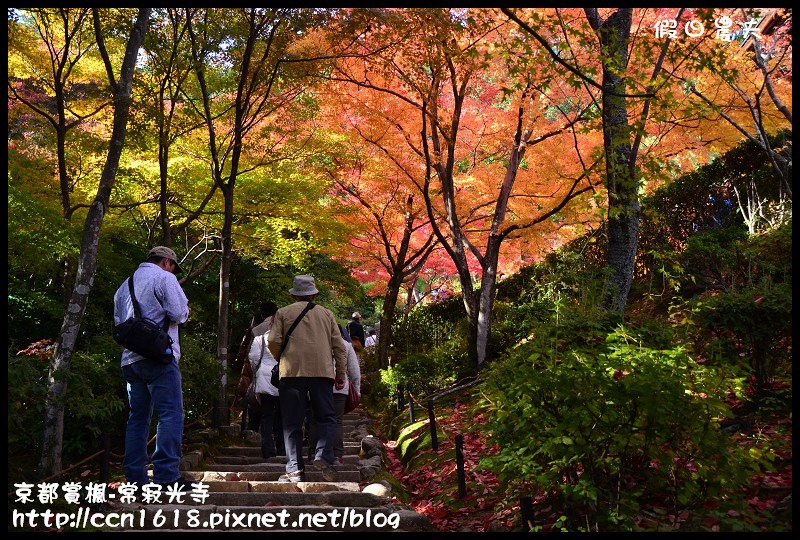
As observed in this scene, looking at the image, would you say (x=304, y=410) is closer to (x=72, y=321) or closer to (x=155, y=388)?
(x=155, y=388)

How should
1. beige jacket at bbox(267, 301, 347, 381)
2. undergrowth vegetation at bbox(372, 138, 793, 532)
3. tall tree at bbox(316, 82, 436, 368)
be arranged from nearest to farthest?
1. undergrowth vegetation at bbox(372, 138, 793, 532)
2. beige jacket at bbox(267, 301, 347, 381)
3. tall tree at bbox(316, 82, 436, 368)

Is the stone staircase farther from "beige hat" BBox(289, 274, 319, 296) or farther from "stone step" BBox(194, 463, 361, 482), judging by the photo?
"beige hat" BBox(289, 274, 319, 296)

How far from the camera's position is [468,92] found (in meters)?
13.2

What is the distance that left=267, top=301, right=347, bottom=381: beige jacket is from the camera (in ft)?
20.0

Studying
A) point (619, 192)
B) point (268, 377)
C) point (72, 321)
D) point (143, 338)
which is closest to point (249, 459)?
point (268, 377)

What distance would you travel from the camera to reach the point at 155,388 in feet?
17.3

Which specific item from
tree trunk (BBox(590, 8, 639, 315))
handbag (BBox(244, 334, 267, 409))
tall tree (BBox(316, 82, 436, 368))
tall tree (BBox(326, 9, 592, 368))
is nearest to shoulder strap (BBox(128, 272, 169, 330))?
handbag (BBox(244, 334, 267, 409))

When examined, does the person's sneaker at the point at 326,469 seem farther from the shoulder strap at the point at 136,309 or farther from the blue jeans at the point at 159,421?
the shoulder strap at the point at 136,309

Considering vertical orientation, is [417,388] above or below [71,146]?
below

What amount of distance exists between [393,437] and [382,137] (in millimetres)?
7031

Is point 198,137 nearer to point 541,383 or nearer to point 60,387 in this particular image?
point 60,387

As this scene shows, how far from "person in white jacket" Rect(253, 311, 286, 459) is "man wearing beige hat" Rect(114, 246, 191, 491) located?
2029 millimetres

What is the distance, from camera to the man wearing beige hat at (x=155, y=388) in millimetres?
5191

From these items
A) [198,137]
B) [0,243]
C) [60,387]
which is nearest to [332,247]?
[198,137]
